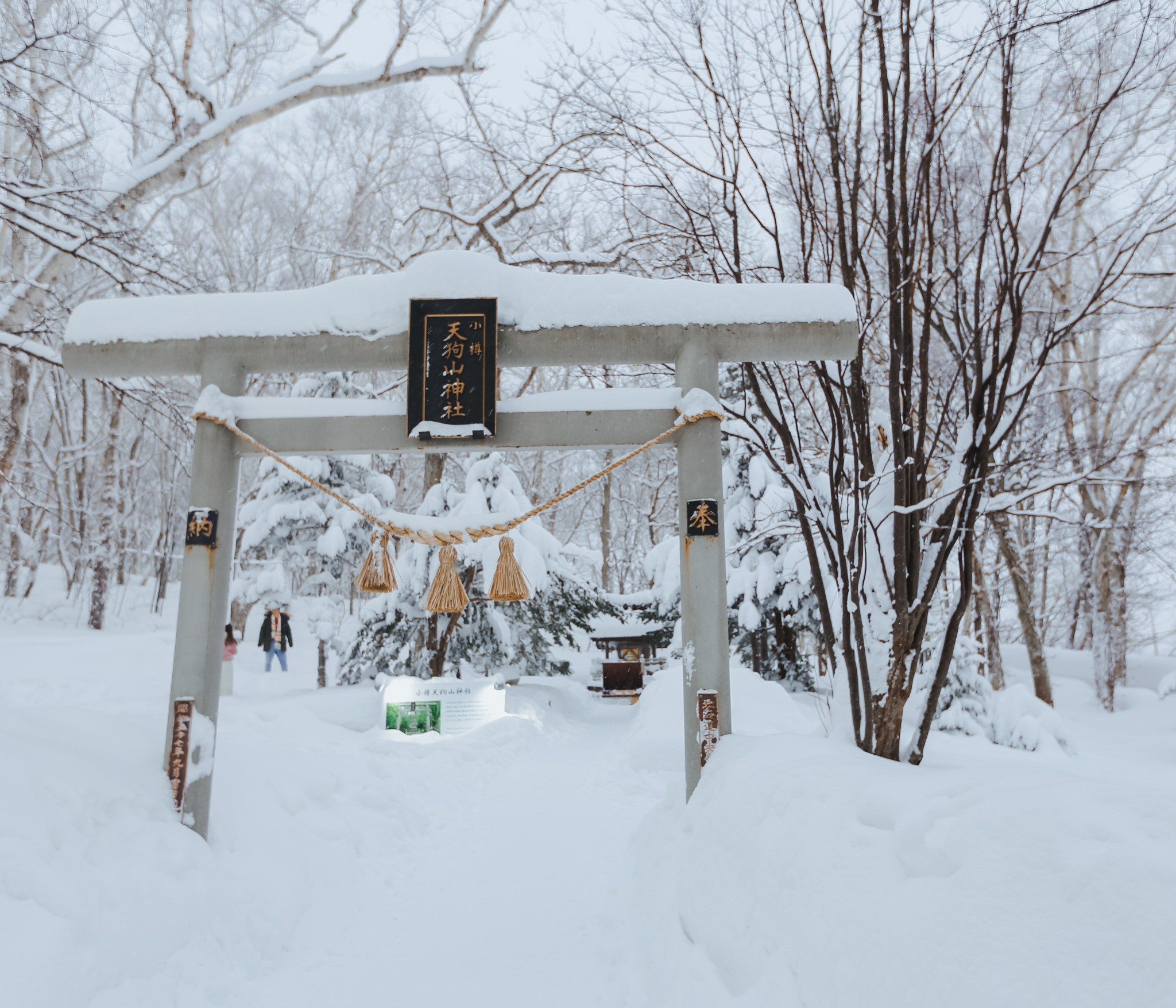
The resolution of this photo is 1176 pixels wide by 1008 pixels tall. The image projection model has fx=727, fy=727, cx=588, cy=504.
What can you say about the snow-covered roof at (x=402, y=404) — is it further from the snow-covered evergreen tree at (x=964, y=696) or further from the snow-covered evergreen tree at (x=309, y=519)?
the snow-covered evergreen tree at (x=309, y=519)

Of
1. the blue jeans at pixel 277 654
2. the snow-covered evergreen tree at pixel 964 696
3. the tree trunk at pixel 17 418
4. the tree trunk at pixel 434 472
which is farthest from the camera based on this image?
the blue jeans at pixel 277 654

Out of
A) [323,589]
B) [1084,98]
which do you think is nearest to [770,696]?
[1084,98]

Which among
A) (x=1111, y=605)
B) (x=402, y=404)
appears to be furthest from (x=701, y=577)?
(x=1111, y=605)

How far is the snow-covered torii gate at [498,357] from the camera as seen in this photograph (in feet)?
12.8

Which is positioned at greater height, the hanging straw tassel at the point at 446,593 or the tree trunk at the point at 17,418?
the tree trunk at the point at 17,418

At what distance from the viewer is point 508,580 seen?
507 cm

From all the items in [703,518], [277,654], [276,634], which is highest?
[703,518]

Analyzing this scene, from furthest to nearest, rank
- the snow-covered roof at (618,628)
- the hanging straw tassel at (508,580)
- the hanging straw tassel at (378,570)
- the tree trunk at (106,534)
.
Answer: the tree trunk at (106,534)
the snow-covered roof at (618,628)
the hanging straw tassel at (378,570)
the hanging straw tassel at (508,580)

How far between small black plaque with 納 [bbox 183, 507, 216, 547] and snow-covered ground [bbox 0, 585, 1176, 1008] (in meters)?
1.09

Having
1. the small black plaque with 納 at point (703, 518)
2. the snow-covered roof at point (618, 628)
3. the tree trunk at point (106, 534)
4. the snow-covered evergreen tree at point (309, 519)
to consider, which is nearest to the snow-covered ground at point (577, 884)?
the small black plaque with 納 at point (703, 518)

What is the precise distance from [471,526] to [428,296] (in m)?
1.37

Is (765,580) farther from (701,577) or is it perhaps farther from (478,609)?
(701,577)

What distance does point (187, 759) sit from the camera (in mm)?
3643

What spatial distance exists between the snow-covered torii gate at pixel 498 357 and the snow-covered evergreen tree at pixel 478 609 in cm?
619
